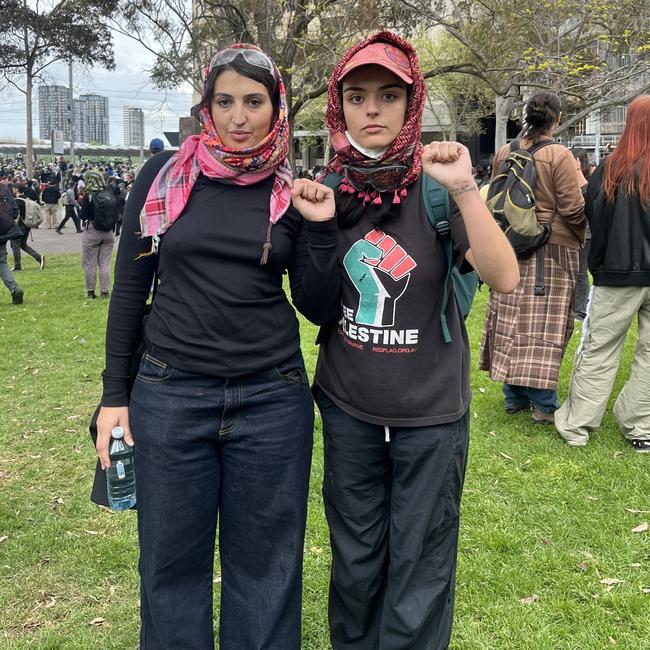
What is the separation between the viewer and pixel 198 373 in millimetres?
2045

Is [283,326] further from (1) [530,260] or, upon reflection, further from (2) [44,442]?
(2) [44,442]

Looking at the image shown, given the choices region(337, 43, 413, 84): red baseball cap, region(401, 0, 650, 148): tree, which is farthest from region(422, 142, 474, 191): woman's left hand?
region(401, 0, 650, 148): tree

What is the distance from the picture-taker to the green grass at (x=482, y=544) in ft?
9.56

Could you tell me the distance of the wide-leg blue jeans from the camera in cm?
207

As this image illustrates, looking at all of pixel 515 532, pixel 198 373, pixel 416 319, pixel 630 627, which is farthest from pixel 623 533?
pixel 198 373

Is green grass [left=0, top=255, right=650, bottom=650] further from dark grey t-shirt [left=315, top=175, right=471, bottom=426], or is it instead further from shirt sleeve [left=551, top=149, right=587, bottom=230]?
shirt sleeve [left=551, top=149, right=587, bottom=230]

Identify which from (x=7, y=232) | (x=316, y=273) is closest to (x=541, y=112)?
(x=316, y=273)

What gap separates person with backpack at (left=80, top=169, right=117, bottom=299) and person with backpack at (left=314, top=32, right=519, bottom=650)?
8.37 m

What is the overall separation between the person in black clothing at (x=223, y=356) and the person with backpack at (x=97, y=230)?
27.0 feet

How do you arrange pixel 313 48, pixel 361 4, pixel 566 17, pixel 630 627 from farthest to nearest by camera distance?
pixel 566 17 → pixel 313 48 → pixel 361 4 → pixel 630 627

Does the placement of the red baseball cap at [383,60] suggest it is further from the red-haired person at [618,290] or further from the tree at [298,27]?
the tree at [298,27]

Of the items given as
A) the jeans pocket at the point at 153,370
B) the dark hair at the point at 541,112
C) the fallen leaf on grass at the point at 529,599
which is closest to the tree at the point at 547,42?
the dark hair at the point at 541,112

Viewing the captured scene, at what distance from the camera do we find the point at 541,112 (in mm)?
4668

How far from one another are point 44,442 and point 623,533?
365 cm
